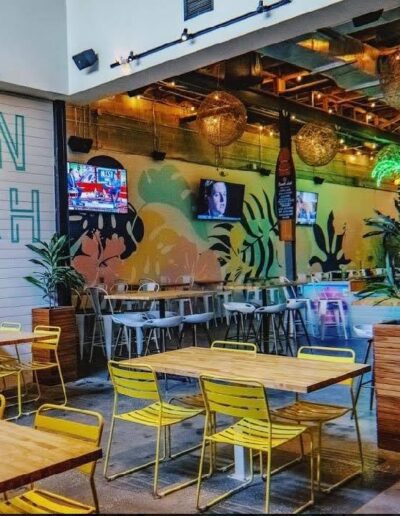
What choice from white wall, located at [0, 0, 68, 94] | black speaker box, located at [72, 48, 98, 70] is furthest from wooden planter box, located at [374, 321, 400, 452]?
white wall, located at [0, 0, 68, 94]

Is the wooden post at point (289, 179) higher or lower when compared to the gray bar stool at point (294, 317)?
higher

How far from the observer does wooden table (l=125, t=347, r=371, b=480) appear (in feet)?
10.2

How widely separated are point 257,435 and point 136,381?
82cm

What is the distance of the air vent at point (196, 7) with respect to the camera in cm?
530

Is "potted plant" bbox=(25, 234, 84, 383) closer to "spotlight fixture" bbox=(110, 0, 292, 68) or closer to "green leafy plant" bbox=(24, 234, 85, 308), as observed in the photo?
"green leafy plant" bbox=(24, 234, 85, 308)

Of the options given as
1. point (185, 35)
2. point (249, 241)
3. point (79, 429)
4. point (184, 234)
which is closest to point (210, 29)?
point (185, 35)

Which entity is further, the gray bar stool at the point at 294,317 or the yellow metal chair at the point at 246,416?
the gray bar stool at the point at 294,317

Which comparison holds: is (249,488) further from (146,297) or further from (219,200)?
(219,200)

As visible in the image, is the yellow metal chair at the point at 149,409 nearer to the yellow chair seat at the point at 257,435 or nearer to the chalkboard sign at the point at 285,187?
the yellow chair seat at the point at 257,435

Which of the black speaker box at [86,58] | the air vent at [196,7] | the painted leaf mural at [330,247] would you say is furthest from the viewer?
the painted leaf mural at [330,247]

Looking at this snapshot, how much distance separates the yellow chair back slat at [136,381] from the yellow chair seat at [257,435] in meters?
0.50

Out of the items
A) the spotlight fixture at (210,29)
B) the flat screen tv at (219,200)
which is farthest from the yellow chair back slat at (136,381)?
the flat screen tv at (219,200)

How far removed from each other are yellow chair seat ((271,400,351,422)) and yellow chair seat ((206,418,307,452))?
235mm

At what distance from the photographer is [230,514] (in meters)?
3.05
